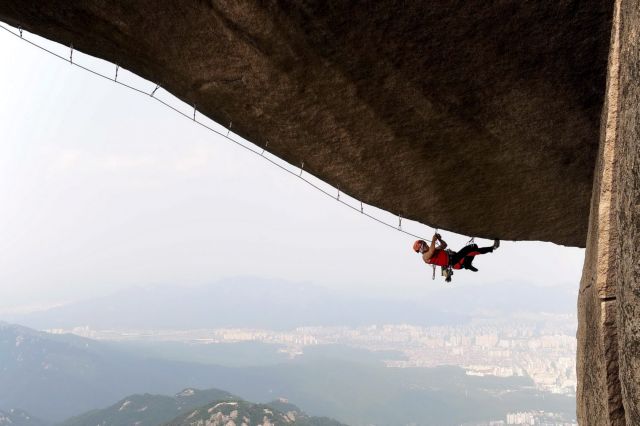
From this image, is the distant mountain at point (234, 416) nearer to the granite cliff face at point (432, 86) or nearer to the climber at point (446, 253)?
the climber at point (446, 253)

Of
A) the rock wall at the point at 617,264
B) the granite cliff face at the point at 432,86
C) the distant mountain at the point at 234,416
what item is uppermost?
the granite cliff face at the point at 432,86

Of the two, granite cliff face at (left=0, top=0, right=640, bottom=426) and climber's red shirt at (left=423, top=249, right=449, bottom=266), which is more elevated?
granite cliff face at (left=0, top=0, right=640, bottom=426)

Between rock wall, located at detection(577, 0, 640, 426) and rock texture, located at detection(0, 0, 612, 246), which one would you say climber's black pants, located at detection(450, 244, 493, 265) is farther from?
rock wall, located at detection(577, 0, 640, 426)

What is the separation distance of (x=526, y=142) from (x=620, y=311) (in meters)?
5.36

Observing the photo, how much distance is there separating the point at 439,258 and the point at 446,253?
256 millimetres

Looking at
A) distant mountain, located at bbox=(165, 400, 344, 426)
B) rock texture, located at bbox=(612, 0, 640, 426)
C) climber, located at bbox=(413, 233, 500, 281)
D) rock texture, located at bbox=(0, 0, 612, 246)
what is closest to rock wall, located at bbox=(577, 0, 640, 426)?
rock texture, located at bbox=(612, 0, 640, 426)

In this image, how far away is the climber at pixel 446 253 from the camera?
11.8 m

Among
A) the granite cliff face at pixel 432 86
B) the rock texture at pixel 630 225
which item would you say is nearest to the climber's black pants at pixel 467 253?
the granite cliff face at pixel 432 86

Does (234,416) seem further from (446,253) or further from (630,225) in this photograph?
(630,225)

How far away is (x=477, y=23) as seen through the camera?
604cm

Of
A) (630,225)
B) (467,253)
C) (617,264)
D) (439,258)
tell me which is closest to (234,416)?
(439,258)

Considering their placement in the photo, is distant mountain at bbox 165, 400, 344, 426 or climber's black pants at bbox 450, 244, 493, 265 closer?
climber's black pants at bbox 450, 244, 493, 265

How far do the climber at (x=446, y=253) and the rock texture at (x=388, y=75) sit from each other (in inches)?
89.8

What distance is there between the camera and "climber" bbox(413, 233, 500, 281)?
11781mm
